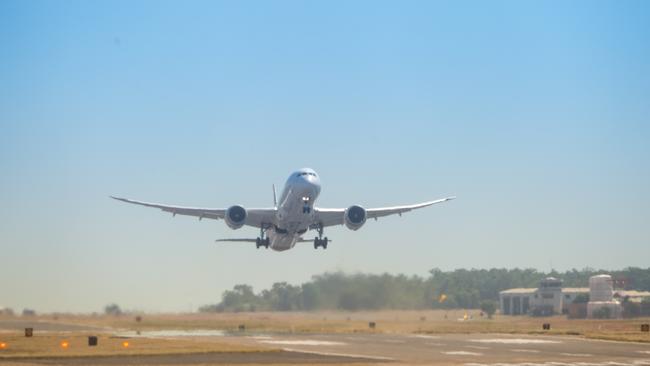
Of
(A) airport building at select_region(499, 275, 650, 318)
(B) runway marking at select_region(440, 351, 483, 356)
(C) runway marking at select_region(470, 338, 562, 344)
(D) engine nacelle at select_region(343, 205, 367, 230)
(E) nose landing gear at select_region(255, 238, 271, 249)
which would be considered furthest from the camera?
(A) airport building at select_region(499, 275, 650, 318)

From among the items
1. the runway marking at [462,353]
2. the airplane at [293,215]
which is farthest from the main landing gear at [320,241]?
the runway marking at [462,353]

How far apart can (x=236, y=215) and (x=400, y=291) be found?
1123 inches

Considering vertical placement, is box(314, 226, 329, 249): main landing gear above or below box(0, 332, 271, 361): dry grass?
above

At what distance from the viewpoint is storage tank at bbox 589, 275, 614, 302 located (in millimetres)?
122000

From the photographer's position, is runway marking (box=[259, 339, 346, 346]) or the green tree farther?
the green tree

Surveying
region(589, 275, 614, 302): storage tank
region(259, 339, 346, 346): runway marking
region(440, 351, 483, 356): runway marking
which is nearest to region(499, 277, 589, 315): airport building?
region(589, 275, 614, 302): storage tank

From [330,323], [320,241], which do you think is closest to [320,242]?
[320,241]

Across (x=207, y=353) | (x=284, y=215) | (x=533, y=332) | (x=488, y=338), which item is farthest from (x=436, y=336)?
(x=207, y=353)


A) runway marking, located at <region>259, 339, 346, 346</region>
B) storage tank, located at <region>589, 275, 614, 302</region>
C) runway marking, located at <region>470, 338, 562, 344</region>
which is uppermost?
storage tank, located at <region>589, 275, 614, 302</region>

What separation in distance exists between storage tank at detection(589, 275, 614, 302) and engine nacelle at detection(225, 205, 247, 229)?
66682 millimetres

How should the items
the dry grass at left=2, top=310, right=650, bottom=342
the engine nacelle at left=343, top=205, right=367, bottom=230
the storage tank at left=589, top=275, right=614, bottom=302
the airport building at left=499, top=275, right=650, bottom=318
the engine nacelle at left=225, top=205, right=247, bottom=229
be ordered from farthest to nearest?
the storage tank at left=589, top=275, right=614, bottom=302 → the airport building at left=499, top=275, right=650, bottom=318 → the dry grass at left=2, top=310, right=650, bottom=342 → the engine nacelle at left=343, top=205, right=367, bottom=230 → the engine nacelle at left=225, top=205, right=247, bottom=229

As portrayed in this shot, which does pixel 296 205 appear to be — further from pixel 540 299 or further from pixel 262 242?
pixel 540 299

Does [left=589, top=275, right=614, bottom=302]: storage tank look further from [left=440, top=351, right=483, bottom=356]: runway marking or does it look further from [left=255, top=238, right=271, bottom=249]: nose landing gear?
[left=440, top=351, right=483, bottom=356]: runway marking

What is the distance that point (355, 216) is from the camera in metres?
70.1
